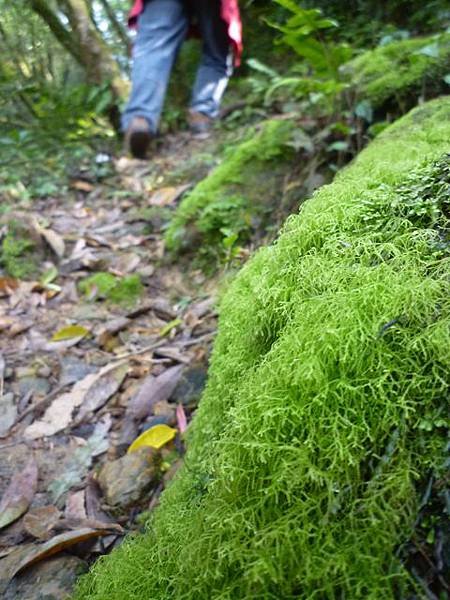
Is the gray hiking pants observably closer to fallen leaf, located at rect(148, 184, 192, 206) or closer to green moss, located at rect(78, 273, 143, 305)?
fallen leaf, located at rect(148, 184, 192, 206)

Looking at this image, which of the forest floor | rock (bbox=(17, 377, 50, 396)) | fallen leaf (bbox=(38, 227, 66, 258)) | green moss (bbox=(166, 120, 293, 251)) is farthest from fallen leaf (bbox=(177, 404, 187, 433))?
fallen leaf (bbox=(38, 227, 66, 258))

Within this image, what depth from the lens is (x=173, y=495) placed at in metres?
1.32

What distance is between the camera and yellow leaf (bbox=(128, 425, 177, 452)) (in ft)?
6.20

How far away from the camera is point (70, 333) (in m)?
2.76

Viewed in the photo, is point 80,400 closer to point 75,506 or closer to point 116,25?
point 75,506

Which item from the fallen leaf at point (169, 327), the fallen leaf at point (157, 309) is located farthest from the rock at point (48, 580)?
the fallen leaf at point (157, 309)

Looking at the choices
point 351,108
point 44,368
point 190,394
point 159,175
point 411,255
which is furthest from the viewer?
point 159,175

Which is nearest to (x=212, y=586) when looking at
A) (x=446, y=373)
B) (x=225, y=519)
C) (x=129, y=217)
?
(x=225, y=519)

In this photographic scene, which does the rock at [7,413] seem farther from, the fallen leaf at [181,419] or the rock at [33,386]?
the fallen leaf at [181,419]

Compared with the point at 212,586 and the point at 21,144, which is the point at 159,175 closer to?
the point at 21,144

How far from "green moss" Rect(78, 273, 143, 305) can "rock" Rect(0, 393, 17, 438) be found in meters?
0.93

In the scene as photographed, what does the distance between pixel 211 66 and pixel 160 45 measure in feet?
2.41

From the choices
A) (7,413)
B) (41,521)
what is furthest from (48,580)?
(7,413)

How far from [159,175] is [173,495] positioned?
3.70m
